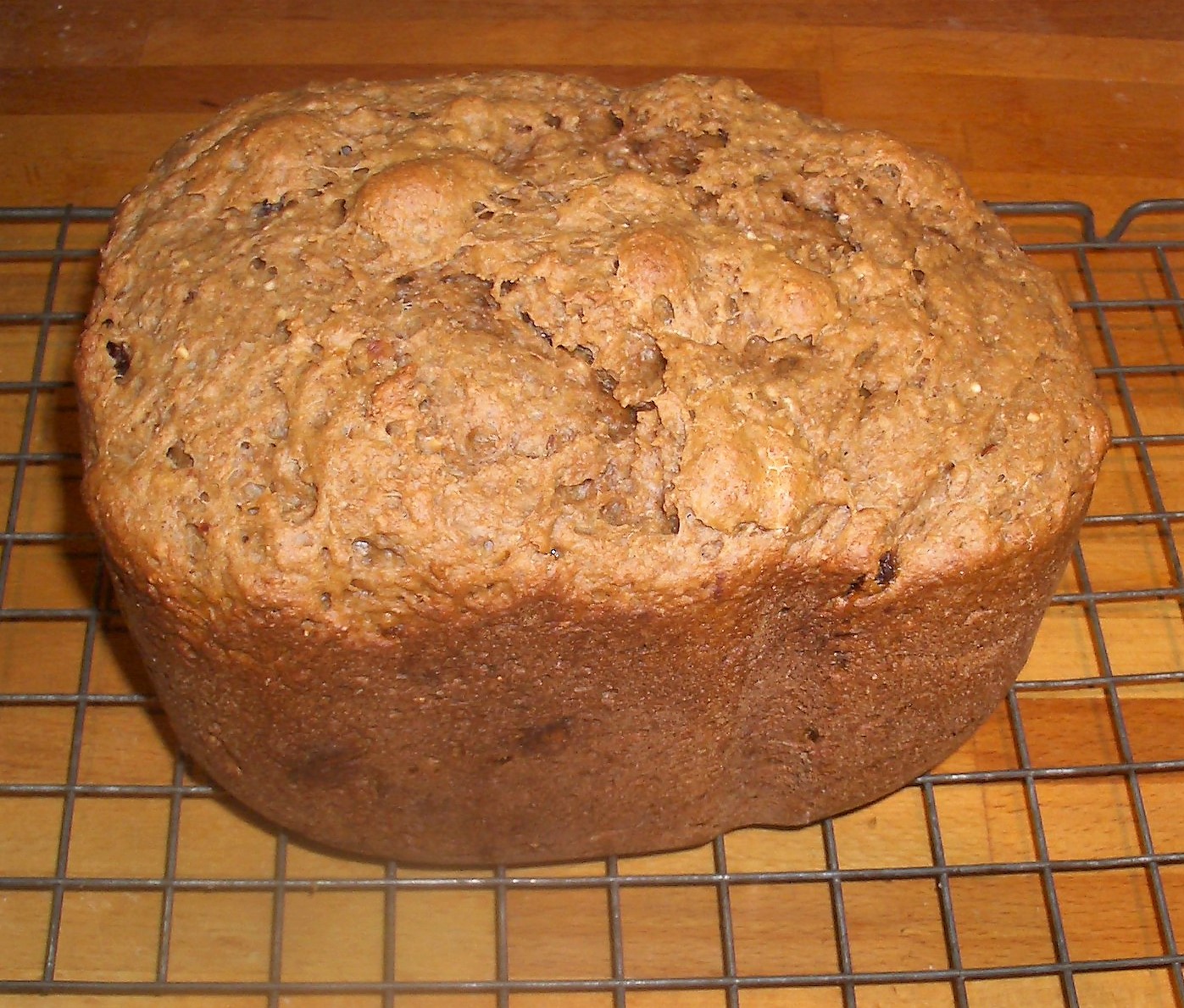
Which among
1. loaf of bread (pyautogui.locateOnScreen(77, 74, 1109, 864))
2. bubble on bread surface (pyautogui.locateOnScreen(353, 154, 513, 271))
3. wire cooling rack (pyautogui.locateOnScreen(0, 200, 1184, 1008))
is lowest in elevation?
wire cooling rack (pyautogui.locateOnScreen(0, 200, 1184, 1008))

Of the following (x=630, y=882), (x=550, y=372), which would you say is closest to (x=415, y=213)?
(x=550, y=372)

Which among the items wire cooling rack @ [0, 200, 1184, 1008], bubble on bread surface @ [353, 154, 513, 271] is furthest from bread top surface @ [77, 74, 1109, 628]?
wire cooling rack @ [0, 200, 1184, 1008]

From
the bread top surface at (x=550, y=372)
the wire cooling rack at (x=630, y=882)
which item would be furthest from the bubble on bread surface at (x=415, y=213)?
the wire cooling rack at (x=630, y=882)

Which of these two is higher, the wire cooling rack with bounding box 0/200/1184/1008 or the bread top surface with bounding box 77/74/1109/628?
the bread top surface with bounding box 77/74/1109/628

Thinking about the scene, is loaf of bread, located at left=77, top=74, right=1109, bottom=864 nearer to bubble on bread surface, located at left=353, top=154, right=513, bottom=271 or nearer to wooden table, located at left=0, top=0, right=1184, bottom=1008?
bubble on bread surface, located at left=353, top=154, right=513, bottom=271

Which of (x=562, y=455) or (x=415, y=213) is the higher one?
(x=415, y=213)

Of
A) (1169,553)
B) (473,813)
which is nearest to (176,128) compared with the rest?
(473,813)

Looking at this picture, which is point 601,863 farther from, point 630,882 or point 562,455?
point 562,455
